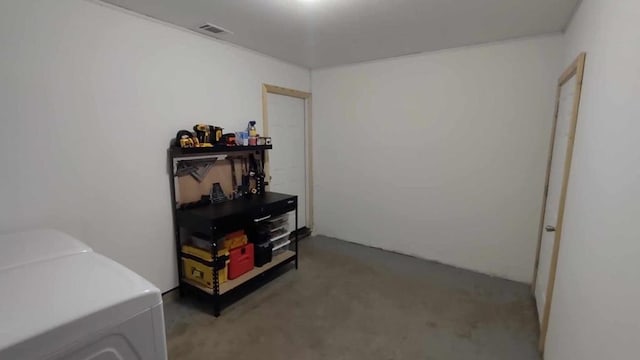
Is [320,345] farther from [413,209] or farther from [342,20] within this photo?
[342,20]

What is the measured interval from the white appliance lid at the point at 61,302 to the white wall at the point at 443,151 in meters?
3.10

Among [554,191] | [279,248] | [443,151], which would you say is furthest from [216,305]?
[554,191]

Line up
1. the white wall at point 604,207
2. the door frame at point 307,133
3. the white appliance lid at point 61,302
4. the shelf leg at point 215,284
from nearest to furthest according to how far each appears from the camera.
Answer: the white appliance lid at point 61,302 < the white wall at point 604,207 < the shelf leg at point 215,284 < the door frame at point 307,133

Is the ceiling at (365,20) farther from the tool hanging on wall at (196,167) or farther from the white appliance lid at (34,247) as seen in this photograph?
the white appliance lid at (34,247)

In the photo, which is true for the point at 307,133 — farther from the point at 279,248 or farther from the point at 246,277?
the point at 246,277

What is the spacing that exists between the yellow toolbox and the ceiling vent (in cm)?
193

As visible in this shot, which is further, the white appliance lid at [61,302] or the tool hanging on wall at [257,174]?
the tool hanging on wall at [257,174]

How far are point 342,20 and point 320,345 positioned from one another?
2.52 m

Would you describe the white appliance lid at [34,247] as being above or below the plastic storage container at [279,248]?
above

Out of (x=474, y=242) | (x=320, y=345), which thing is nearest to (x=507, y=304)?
(x=474, y=242)

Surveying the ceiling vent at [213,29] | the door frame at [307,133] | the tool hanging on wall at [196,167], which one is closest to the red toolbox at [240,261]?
the tool hanging on wall at [196,167]

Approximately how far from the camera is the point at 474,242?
3.26m

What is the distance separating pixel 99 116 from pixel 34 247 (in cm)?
108

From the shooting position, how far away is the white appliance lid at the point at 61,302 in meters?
0.80
